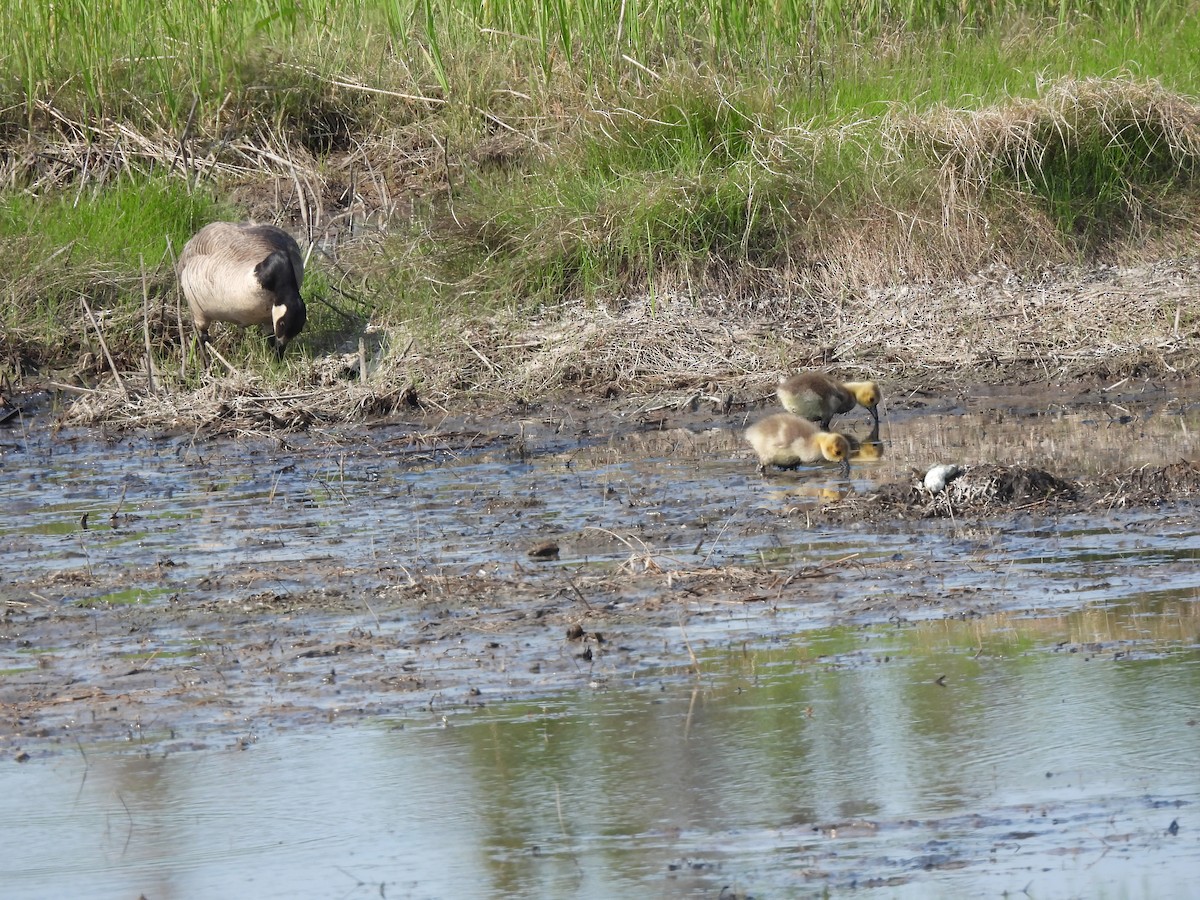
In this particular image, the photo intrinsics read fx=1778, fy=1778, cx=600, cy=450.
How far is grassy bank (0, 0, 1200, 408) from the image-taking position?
10.4 m

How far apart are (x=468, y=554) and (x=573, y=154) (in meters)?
5.40

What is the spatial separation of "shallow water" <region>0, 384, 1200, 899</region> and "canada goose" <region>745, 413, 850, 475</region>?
509 mm

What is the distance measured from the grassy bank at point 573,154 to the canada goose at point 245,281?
1.27 ft

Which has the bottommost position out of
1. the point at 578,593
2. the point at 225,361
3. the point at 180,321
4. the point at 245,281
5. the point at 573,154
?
the point at 578,593

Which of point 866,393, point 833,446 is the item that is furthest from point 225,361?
point 833,446

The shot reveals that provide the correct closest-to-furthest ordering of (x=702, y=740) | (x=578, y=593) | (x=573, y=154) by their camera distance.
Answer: (x=702, y=740) < (x=578, y=593) < (x=573, y=154)

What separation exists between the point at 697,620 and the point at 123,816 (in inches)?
74.1

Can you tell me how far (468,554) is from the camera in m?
6.24

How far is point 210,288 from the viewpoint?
32.9 ft

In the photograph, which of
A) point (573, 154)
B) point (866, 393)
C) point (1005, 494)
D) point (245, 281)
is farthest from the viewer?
point (573, 154)

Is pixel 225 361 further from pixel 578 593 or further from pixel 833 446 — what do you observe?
pixel 578 593

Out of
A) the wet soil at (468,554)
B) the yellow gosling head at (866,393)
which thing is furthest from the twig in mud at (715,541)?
the yellow gosling head at (866,393)

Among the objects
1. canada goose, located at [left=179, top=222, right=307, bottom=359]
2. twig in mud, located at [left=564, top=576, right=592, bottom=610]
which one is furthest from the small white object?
canada goose, located at [left=179, top=222, right=307, bottom=359]

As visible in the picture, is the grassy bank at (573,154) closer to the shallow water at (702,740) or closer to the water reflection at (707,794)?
the shallow water at (702,740)
